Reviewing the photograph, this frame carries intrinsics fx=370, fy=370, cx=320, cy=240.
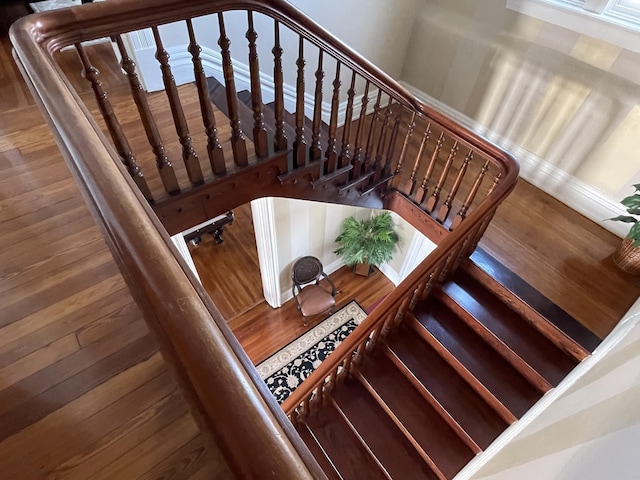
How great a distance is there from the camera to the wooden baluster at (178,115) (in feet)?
4.33

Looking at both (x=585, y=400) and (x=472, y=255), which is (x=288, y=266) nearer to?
(x=472, y=255)

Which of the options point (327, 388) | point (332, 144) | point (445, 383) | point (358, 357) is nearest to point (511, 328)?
point (445, 383)

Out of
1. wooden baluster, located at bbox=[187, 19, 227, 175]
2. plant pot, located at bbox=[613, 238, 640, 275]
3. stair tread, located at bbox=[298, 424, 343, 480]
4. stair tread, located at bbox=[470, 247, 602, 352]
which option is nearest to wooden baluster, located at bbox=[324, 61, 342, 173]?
wooden baluster, located at bbox=[187, 19, 227, 175]

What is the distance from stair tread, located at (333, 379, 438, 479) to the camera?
208 cm

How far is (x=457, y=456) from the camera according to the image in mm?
2025

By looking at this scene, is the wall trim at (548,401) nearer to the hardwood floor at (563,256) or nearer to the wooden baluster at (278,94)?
the hardwood floor at (563,256)

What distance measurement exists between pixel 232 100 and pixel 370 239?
2.74m

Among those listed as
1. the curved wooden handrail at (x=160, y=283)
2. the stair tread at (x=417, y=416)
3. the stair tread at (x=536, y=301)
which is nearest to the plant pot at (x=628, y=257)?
the stair tread at (x=536, y=301)

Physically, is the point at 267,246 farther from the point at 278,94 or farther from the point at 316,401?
the point at 278,94

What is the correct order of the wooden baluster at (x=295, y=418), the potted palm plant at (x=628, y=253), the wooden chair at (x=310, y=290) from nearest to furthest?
1. the wooden baluster at (x=295, y=418)
2. the potted palm plant at (x=628, y=253)
3. the wooden chair at (x=310, y=290)

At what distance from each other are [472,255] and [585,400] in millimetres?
1874

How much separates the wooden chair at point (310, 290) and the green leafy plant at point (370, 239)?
42 cm

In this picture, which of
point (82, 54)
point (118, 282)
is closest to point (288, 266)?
point (118, 282)

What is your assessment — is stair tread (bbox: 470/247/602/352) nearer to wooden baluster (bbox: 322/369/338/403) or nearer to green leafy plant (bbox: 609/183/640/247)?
green leafy plant (bbox: 609/183/640/247)
